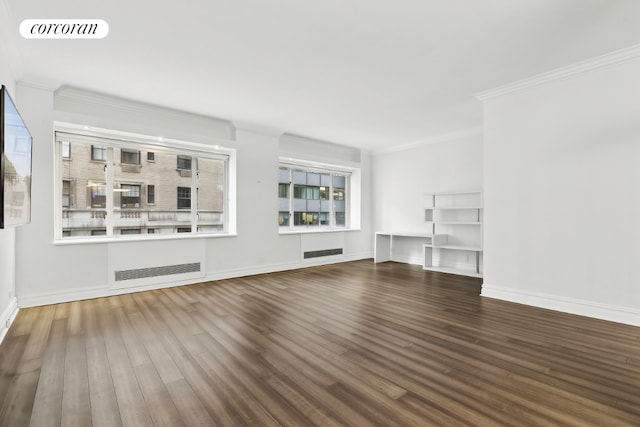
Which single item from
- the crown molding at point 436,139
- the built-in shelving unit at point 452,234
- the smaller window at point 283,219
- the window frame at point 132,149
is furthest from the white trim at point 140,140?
the built-in shelving unit at point 452,234

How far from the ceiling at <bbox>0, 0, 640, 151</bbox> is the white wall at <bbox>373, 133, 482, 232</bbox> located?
172cm

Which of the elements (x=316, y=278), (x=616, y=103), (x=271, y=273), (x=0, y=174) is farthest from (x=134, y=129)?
(x=616, y=103)

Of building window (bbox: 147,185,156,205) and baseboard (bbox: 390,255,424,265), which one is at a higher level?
building window (bbox: 147,185,156,205)

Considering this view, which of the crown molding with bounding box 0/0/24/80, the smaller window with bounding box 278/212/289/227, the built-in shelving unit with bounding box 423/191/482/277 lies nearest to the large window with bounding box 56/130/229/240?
the crown molding with bounding box 0/0/24/80

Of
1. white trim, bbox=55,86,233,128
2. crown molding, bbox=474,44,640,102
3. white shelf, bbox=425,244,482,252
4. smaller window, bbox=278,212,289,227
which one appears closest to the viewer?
crown molding, bbox=474,44,640,102

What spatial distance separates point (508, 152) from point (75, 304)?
6181 millimetres

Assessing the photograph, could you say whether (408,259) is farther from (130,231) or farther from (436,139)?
(130,231)

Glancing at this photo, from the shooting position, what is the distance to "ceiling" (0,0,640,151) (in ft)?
8.30

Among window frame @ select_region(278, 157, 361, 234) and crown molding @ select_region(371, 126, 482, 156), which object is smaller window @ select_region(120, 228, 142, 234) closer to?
window frame @ select_region(278, 157, 361, 234)

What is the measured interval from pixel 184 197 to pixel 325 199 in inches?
141

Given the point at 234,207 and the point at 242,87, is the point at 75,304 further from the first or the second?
the point at 242,87

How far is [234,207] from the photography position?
5730 millimetres

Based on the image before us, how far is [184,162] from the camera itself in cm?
552

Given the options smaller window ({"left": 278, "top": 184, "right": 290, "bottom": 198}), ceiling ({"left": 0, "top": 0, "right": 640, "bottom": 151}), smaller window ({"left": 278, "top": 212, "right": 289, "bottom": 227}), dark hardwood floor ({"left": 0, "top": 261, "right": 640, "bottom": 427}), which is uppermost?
ceiling ({"left": 0, "top": 0, "right": 640, "bottom": 151})
